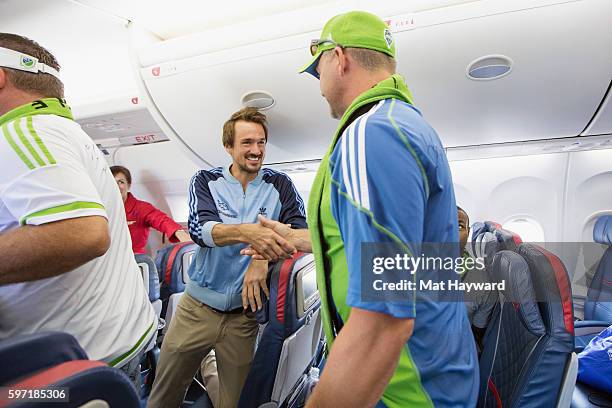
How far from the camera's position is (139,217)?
14.8ft

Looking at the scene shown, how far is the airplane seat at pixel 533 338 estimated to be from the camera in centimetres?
121

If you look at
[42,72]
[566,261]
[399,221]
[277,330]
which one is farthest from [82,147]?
[566,261]

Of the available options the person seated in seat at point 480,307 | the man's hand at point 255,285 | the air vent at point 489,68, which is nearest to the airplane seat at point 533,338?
the person seated in seat at point 480,307

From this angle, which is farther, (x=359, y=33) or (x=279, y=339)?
(x=279, y=339)

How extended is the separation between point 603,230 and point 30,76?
445 cm

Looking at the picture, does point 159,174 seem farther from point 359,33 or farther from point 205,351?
point 359,33

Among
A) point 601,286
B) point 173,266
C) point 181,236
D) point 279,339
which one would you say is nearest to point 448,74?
point 279,339

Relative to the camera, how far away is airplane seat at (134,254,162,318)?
8.97 feet

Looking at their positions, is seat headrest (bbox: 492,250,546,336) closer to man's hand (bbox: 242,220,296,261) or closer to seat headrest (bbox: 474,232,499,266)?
seat headrest (bbox: 474,232,499,266)

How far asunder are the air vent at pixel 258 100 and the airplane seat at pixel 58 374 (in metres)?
1.98

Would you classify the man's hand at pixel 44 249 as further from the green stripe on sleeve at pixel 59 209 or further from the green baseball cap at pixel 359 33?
the green baseball cap at pixel 359 33

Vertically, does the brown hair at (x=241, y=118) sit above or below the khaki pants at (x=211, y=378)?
above

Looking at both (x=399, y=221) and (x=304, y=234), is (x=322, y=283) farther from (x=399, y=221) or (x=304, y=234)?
(x=304, y=234)

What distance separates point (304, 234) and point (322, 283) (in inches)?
38.0
